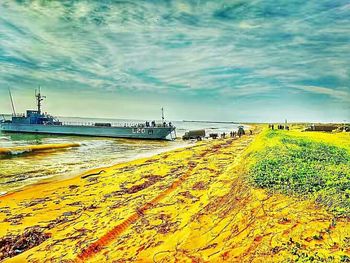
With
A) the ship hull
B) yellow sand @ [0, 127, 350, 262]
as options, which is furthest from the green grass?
the ship hull

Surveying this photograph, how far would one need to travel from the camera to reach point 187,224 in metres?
7.70

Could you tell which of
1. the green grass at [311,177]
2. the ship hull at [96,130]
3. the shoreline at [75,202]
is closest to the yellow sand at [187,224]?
the shoreline at [75,202]

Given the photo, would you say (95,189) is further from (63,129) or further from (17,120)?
(17,120)

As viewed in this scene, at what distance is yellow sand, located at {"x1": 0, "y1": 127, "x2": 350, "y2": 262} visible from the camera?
579 cm

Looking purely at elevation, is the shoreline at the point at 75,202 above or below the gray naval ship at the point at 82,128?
below

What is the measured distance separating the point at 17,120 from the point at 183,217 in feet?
282

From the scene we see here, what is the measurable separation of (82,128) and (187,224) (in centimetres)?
7087

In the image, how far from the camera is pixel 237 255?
5637 mm

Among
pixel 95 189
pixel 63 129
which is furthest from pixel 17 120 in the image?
pixel 95 189

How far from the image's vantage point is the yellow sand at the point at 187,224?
19.0 ft

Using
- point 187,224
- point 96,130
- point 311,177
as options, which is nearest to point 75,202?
point 187,224

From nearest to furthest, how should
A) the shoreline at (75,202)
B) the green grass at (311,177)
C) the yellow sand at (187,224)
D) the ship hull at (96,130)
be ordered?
the yellow sand at (187,224), the green grass at (311,177), the shoreline at (75,202), the ship hull at (96,130)

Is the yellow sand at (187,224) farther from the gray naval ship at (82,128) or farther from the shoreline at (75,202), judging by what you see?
the gray naval ship at (82,128)

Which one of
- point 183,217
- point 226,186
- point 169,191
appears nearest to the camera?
point 183,217
